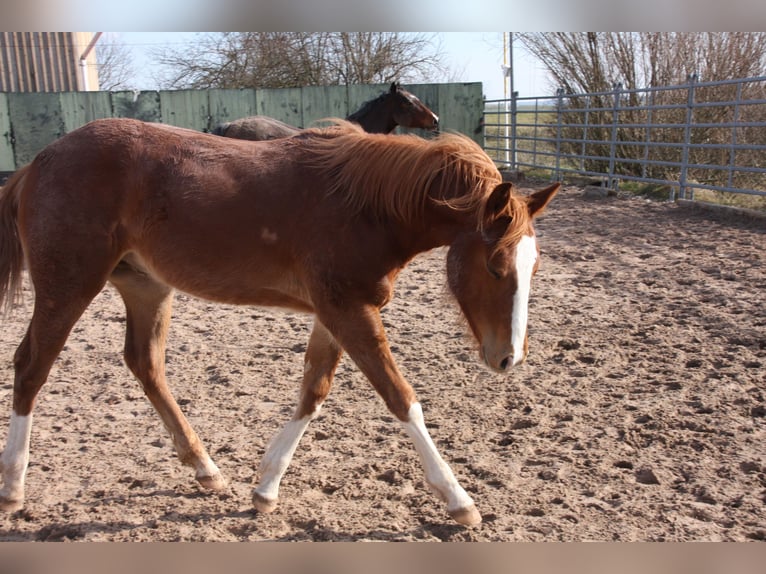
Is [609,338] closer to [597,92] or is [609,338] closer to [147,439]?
[147,439]

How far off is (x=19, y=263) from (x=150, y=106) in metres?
14.3

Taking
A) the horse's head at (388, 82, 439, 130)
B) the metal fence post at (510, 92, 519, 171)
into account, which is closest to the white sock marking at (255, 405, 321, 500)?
the horse's head at (388, 82, 439, 130)

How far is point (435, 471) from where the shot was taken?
2.55 metres

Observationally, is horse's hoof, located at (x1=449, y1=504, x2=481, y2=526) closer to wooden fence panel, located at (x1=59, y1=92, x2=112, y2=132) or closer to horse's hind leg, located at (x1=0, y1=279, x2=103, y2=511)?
horse's hind leg, located at (x1=0, y1=279, x2=103, y2=511)

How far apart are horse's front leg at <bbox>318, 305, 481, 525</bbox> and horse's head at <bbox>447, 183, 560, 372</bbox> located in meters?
A: 0.36

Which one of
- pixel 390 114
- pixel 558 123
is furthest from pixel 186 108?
pixel 558 123

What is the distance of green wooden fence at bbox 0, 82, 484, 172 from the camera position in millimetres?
15703

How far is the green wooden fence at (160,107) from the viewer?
15.7 m

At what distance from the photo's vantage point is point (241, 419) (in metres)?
3.68

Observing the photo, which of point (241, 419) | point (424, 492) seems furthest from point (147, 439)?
point (424, 492)

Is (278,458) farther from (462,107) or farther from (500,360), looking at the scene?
(462,107)

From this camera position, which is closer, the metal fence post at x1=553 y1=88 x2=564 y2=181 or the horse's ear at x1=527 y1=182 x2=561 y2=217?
the horse's ear at x1=527 y1=182 x2=561 y2=217

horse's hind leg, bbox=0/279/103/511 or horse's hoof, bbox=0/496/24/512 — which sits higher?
horse's hind leg, bbox=0/279/103/511

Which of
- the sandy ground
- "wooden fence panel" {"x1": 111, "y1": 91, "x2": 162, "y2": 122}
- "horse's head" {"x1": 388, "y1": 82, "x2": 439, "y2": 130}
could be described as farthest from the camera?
"wooden fence panel" {"x1": 111, "y1": 91, "x2": 162, "y2": 122}
